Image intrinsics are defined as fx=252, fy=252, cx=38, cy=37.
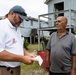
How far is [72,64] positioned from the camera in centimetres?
446

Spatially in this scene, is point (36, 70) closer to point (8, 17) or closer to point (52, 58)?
point (52, 58)

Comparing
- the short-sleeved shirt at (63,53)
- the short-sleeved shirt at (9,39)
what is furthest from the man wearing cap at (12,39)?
the short-sleeved shirt at (63,53)

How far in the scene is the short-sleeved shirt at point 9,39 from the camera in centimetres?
306

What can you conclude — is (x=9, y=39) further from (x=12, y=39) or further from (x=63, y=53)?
(x=63, y=53)

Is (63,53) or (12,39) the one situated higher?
(12,39)

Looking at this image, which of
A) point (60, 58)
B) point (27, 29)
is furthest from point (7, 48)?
point (27, 29)

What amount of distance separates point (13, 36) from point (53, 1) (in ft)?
55.7

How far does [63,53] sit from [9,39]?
5.05 feet

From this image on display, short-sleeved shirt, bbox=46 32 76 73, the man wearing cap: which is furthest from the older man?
the man wearing cap

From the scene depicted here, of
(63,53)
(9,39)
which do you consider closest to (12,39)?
(9,39)

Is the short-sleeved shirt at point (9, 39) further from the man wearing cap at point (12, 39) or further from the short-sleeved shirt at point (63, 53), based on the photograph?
the short-sleeved shirt at point (63, 53)

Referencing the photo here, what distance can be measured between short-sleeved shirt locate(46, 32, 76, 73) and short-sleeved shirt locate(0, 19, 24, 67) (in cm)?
128

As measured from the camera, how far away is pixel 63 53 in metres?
4.41

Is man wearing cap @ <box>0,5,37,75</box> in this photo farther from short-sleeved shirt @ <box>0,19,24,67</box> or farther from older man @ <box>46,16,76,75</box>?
older man @ <box>46,16,76,75</box>
